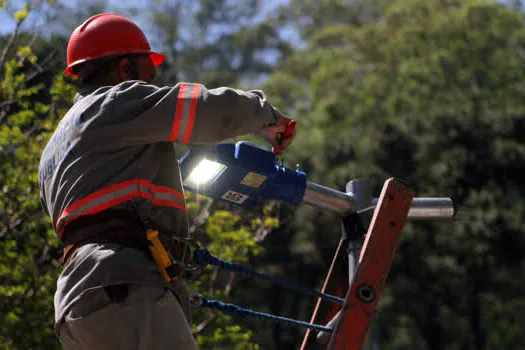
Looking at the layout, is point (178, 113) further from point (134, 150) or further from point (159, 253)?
point (159, 253)

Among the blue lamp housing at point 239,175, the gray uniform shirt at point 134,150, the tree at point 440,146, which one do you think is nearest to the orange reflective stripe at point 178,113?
the gray uniform shirt at point 134,150

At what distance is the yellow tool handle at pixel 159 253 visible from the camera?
2734 mm

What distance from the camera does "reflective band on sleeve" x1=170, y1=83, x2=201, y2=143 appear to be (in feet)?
9.15

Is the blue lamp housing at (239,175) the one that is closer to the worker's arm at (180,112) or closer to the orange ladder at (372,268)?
the worker's arm at (180,112)

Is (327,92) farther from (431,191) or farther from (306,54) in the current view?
(431,191)

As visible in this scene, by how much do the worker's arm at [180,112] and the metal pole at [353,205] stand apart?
2.95ft

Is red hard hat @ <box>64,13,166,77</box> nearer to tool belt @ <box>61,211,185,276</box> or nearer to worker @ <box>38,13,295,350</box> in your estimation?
worker @ <box>38,13,295,350</box>

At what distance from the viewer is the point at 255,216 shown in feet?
27.0

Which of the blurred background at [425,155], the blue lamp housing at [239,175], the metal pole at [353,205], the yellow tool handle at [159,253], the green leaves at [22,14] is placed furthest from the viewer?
the blurred background at [425,155]

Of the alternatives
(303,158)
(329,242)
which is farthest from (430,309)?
(303,158)

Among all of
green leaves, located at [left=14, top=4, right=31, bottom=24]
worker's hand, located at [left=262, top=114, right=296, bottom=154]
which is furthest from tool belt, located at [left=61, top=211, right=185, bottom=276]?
green leaves, located at [left=14, top=4, right=31, bottom=24]

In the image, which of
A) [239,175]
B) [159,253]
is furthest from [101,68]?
[159,253]

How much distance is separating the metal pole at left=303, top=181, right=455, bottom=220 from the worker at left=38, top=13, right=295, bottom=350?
28.8 inches

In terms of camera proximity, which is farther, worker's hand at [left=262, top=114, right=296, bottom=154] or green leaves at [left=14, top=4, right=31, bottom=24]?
green leaves at [left=14, top=4, right=31, bottom=24]
